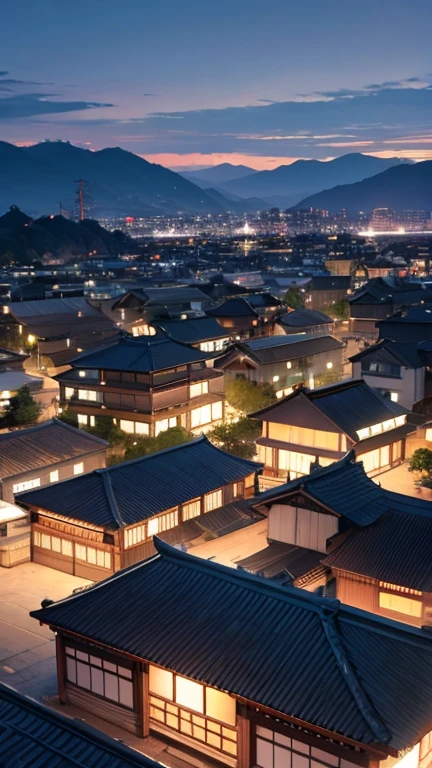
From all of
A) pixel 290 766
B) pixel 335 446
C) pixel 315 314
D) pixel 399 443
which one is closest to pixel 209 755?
pixel 290 766

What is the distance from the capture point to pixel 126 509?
20.7 m

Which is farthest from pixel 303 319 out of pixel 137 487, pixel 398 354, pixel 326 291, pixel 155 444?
pixel 137 487

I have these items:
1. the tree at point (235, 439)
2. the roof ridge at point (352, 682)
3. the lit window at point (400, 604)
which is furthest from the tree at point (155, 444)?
the roof ridge at point (352, 682)

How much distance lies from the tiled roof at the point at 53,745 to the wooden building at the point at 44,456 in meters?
15.5

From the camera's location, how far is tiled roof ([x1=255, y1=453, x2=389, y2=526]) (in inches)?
762

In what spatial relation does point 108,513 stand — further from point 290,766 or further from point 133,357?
point 133,357

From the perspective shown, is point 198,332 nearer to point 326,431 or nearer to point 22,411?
point 22,411

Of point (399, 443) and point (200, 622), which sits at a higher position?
point (200, 622)

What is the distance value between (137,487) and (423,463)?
11.4m

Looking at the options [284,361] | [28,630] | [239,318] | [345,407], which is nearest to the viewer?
[28,630]

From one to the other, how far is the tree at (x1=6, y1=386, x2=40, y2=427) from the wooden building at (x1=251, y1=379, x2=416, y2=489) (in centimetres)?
1095

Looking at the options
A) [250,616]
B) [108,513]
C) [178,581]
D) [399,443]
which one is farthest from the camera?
[399,443]

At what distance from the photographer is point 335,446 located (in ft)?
93.7

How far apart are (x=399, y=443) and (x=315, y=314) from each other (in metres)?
27.6
